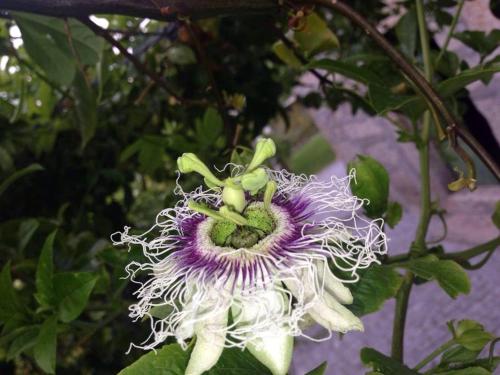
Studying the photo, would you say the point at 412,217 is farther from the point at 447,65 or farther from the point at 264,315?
the point at 264,315

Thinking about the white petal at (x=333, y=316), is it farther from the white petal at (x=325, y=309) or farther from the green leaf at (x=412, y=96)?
the green leaf at (x=412, y=96)

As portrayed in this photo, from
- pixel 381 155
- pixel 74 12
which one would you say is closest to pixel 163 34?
pixel 74 12

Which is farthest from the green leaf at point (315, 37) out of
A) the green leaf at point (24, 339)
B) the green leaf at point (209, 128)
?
the green leaf at point (24, 339)

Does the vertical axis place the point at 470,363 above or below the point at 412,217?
above

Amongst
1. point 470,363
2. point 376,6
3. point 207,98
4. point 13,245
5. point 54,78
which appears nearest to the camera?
point 470,363

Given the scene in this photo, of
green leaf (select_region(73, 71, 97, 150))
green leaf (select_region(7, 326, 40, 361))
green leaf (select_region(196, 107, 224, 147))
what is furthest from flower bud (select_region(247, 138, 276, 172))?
green leaf (select_region(196, 107, 224, 147))

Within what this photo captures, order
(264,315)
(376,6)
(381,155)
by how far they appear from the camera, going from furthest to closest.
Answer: (381,155)
(376,6)
(264,315)

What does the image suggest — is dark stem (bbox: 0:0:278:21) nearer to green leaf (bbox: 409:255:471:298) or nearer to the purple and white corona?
the purple and white corona

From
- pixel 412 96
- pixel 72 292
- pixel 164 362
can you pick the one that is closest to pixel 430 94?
pixel 412 96
